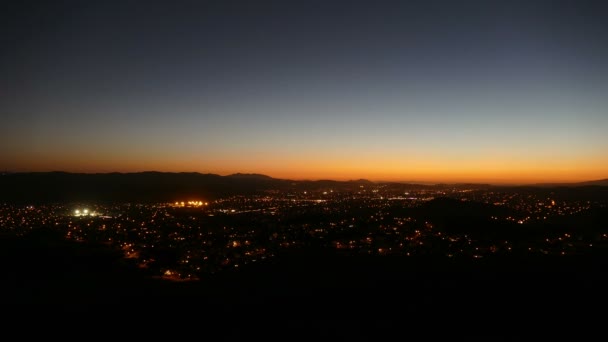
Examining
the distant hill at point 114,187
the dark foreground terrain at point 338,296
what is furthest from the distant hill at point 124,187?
the dark foreground terrain at point 338,296

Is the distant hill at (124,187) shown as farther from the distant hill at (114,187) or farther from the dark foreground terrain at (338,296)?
the dark foreground terrain at (338,296)

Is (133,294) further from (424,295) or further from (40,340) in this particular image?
(424,295)

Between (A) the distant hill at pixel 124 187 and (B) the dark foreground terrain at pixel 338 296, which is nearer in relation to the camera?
(B) the dark foreground terrain at pixel 338 296

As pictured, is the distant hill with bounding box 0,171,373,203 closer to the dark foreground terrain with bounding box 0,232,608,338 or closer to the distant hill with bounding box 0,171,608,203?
the distant hill with bounding box 0,171,608,203

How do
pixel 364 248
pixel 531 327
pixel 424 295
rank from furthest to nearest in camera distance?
1. pixel 364 248
2. pixel 424 295
3. pixel 531 327

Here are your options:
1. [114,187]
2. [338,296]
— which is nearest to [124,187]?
[114,187]

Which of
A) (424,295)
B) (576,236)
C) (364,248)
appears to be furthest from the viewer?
(576,236)

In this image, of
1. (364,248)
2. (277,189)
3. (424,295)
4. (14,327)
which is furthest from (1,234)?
(277,189)

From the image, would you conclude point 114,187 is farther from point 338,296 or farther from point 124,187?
point 338,296

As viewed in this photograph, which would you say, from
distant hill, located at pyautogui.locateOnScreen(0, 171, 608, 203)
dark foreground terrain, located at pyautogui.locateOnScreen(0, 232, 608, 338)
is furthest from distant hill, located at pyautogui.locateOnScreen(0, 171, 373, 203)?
dark foreground terrain, located at pyautogui.locateOnScreen(0, 232, 608, 338)
